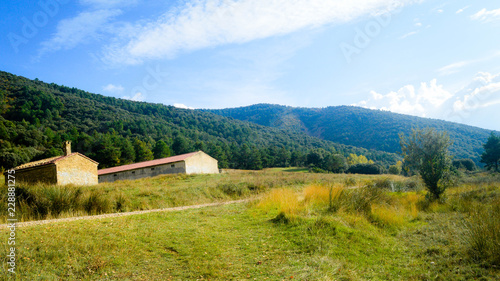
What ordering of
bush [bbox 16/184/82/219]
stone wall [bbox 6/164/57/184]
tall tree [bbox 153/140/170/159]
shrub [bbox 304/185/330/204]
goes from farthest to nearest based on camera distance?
tall tree [bbox 153/140/170/159] → stone wall [bbox 6/164/57/184] → shrub [bbox 304/185/330/204] → bush [bbox 16/184/82/219]

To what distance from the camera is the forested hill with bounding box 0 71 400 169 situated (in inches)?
2317

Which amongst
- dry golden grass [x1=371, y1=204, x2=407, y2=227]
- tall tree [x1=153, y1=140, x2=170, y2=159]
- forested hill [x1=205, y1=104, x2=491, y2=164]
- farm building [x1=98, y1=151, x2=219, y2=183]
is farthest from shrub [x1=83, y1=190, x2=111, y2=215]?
forested hill [x1=205, y1=104, x2=491, y2=164]

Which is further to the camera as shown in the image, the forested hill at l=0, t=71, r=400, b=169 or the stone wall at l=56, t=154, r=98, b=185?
the forested hill at l=0, t=71, r=400, b=169

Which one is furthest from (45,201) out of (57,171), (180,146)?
(180,146)

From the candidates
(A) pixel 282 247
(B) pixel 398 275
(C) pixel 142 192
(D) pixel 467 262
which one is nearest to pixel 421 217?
(D) pixel 467 262

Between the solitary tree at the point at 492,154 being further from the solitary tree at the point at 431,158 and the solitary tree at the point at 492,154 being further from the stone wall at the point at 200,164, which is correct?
the stone wall at the point at 200,164

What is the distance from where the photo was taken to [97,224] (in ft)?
25.4

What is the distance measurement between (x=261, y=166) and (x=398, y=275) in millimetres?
77367

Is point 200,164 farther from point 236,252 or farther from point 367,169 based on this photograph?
point 367,169

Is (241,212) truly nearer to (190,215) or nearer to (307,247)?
(190,215)

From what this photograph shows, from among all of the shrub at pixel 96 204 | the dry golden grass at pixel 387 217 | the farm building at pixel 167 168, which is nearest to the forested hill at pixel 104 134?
the farm building at pixel 167 168

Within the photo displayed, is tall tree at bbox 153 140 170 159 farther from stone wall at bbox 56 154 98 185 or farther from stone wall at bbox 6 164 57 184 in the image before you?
stone wall at bbox 6 164 57 184

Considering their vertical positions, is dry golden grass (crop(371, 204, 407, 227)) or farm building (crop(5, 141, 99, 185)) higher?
farm building (crop(5, 141, 99, 185))

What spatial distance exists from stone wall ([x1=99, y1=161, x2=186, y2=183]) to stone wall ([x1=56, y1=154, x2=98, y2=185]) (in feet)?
32.5
